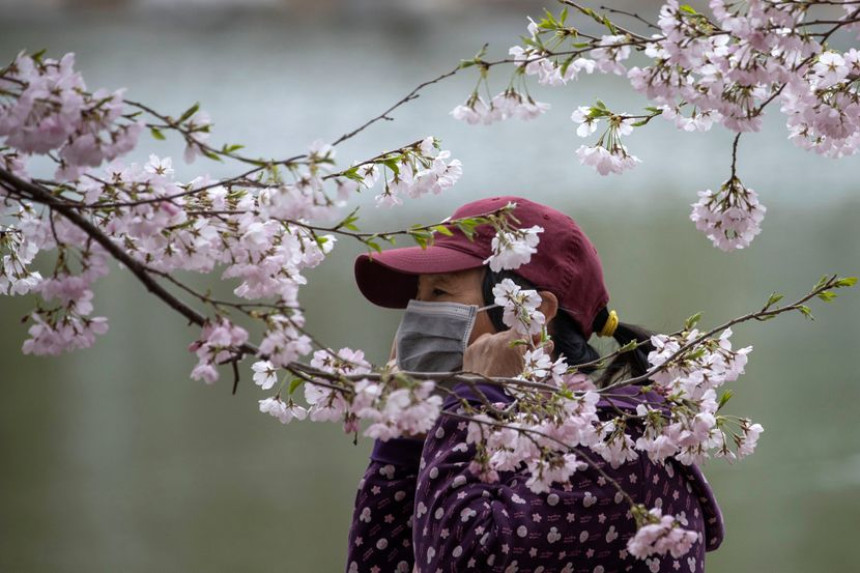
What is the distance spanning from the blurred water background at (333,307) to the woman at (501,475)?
324cm

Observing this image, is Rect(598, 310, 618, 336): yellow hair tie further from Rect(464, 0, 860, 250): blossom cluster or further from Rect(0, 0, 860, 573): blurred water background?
Rect(0, 0, 860, 573): blurred water background

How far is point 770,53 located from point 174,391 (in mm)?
5015

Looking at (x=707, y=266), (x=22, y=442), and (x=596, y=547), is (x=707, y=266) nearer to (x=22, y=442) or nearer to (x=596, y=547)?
(x=22, y=442)

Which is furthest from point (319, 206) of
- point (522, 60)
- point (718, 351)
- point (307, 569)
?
point (307, 569)

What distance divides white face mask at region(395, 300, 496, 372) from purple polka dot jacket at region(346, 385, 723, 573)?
3.9 inches

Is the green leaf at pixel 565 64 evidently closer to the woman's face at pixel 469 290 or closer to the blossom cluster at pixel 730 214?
the blossom cluster at pixel 730 214

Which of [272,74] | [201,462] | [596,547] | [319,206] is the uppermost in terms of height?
[272,74]

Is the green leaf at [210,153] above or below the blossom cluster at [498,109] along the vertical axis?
below

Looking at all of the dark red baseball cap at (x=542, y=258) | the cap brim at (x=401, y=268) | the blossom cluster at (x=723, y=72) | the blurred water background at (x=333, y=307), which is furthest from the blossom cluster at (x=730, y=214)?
the blurred water background at (x=333, y=307)

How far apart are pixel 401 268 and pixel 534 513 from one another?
1.17 feet

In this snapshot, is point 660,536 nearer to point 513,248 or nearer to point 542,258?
point 513,248

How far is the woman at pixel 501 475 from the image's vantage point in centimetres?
124

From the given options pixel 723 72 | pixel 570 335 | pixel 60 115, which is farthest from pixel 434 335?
pixel 60 115

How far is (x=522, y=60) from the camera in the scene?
1168 mm
